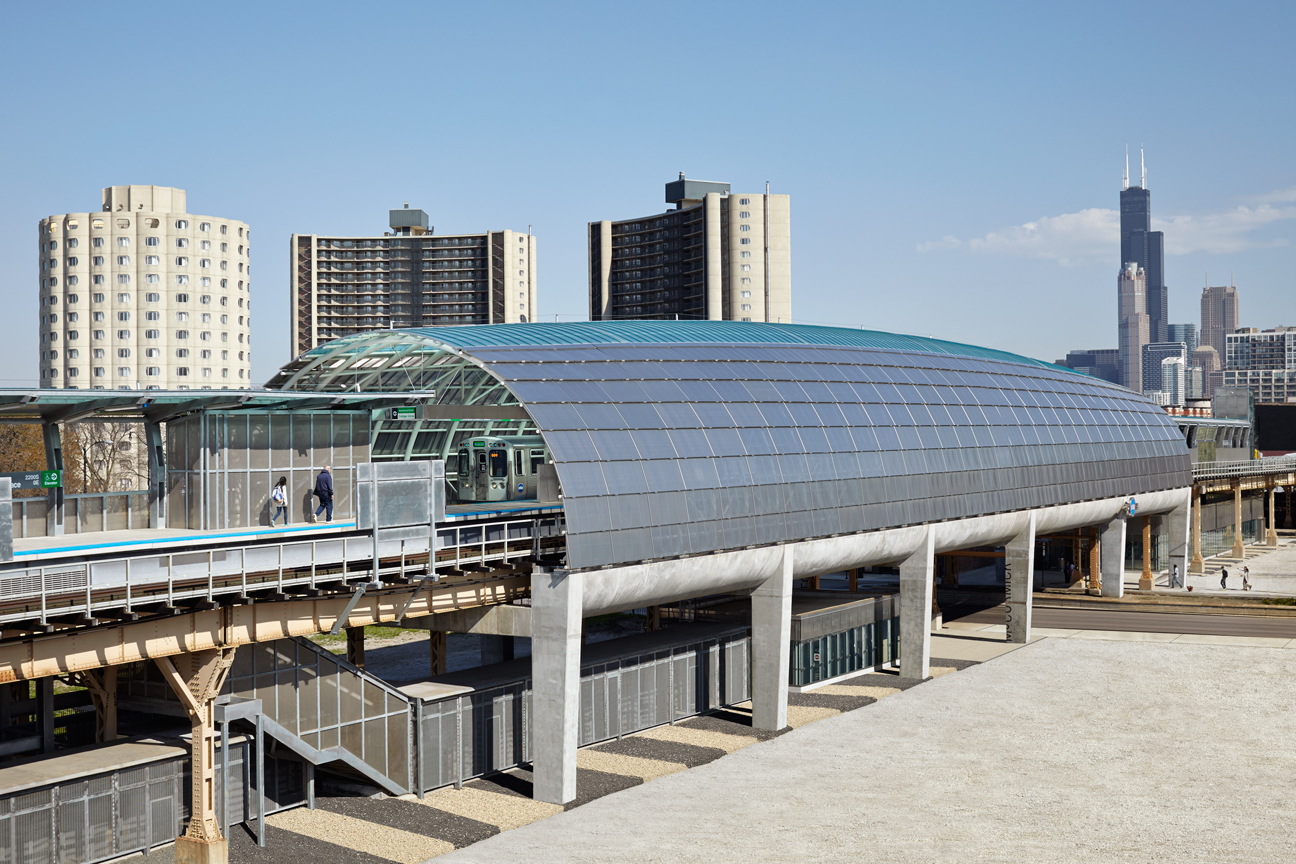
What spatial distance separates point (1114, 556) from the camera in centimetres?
7625

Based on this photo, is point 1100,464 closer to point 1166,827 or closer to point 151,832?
point 1166,827

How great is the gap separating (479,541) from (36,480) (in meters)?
12.2

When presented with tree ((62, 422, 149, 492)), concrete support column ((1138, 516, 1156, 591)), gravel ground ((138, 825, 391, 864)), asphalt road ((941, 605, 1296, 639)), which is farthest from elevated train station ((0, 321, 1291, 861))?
tree ((62, 422, 149, 492))

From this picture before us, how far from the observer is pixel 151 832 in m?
31.1

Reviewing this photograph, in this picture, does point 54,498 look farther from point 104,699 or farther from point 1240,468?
point 1240,468

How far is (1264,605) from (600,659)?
47252 mm

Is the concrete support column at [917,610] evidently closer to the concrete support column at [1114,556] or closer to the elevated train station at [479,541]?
the elevated train station at [479,541]

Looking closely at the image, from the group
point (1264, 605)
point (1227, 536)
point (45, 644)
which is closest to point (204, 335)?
point (1227, 536)

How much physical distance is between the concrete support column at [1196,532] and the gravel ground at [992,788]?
144ft

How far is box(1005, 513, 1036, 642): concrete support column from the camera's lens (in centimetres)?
6191

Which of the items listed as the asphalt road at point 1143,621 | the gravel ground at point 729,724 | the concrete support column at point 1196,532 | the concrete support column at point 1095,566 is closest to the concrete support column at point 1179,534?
the concrete support column at point 1095,566

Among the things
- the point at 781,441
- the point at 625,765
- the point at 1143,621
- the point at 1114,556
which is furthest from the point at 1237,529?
the point at 625,765

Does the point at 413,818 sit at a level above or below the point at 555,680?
below

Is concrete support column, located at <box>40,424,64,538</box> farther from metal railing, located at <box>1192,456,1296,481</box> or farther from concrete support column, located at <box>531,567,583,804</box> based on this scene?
metal railing, located at <box>1192,456,1296,481</box>
